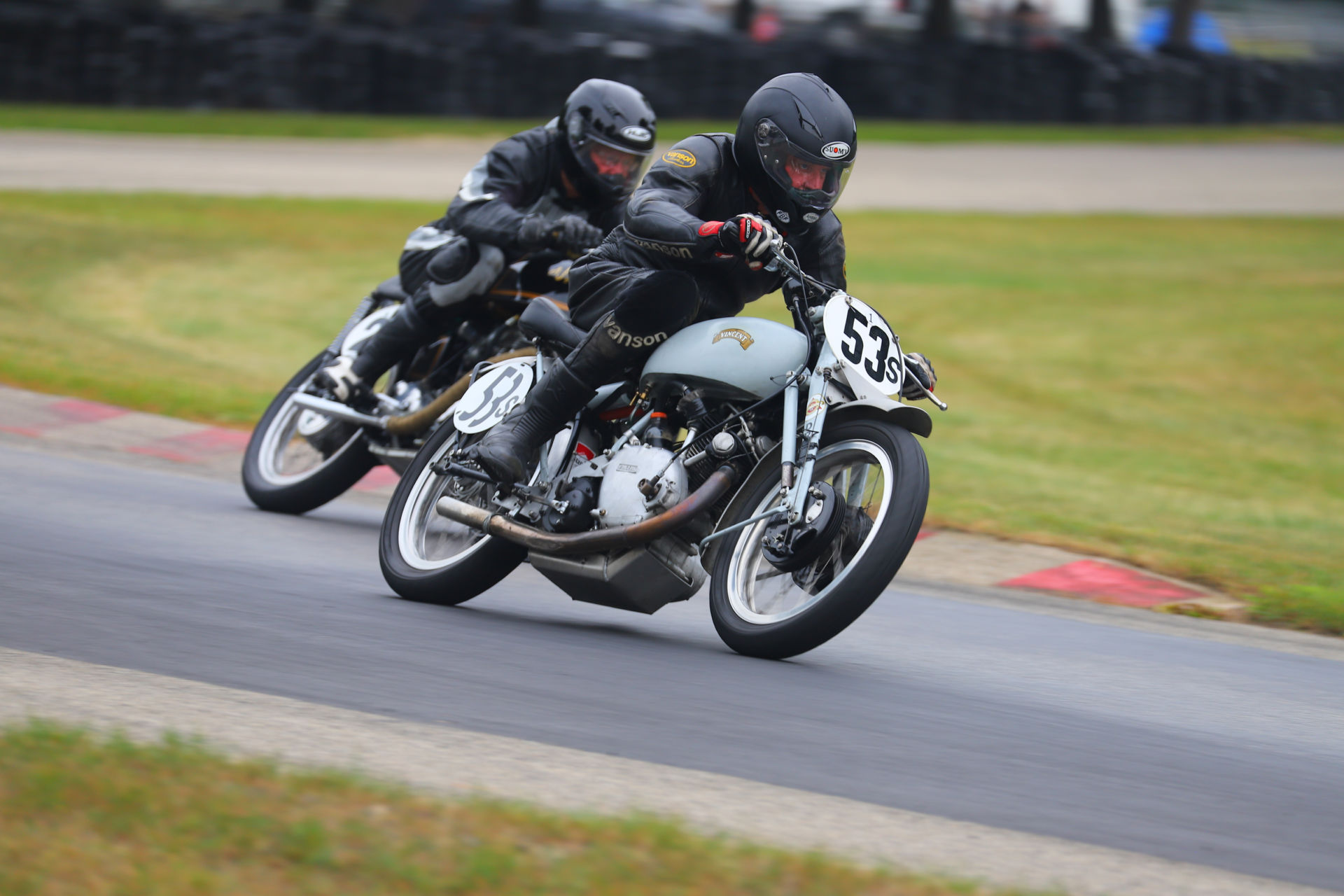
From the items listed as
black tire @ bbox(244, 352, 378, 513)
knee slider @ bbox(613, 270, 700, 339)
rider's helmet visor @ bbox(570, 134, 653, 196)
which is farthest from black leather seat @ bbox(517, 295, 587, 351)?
black tire @ bbox(244, 352, 378, 513)

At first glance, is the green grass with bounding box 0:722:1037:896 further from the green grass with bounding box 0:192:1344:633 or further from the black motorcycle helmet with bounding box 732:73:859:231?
the green grass with bounding box 0:192:1344:633

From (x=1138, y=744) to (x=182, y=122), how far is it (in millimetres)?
26402

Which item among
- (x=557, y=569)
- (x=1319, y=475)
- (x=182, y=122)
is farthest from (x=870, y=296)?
(x=182, y=122)

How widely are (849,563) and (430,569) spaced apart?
1.65 m

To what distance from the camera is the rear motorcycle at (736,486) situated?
16.1 feet

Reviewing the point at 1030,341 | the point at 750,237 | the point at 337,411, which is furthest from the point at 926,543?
the point at 1030,341

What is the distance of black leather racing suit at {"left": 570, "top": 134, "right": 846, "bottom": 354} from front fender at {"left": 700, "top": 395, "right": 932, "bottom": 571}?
0.56 metres

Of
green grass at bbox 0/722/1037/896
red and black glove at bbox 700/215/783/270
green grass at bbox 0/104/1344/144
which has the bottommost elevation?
green grass at bbox 0/104/1344/144

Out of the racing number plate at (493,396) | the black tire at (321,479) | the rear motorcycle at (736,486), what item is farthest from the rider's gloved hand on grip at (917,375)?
the black tire at (321,479)

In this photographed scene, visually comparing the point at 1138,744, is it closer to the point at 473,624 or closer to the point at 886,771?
the point at 886,771

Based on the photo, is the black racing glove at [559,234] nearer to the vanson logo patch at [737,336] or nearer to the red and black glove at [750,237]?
the vanson logo patch at [737,336]

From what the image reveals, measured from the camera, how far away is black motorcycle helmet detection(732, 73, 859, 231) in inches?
203

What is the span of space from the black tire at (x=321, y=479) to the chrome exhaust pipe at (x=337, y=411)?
10cm

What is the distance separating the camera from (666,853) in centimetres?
318
